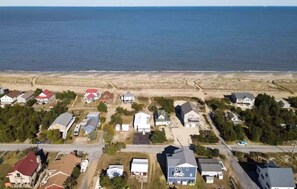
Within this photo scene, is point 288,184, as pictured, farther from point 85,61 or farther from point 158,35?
point 158,35

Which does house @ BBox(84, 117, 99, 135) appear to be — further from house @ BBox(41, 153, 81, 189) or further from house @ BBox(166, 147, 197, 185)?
house @ BBox(166, 147, 197, 185)

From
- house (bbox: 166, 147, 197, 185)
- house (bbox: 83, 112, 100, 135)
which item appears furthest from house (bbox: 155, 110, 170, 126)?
house (bbox: 166, 147, 197, 185)

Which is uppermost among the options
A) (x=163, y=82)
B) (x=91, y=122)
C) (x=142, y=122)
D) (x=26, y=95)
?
(x=163, y=82)

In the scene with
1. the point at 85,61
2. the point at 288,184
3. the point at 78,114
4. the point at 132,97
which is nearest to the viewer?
the point at 288,184

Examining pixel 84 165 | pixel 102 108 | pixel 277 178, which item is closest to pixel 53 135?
pixel 84 165

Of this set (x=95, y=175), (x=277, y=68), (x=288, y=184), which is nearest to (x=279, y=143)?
(x=288, y=184)

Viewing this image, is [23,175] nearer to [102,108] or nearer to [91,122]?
[91,122]

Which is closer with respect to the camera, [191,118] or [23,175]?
[23,175]
